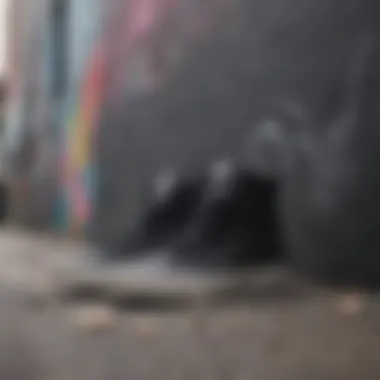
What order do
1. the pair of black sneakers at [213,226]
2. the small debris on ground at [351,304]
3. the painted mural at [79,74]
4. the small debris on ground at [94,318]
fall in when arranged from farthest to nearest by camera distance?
the painted mural at [79,74], the pair of black sneakers at [213,226], the small debris on ground at [351,304], the small debris on ground at [94,318]

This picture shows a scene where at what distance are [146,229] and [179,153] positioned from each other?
38 cm

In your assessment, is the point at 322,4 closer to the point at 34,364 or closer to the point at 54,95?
the point at 34,364

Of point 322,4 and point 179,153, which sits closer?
point 322,4

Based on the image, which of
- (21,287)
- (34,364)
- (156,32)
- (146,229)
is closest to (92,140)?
(156,32)

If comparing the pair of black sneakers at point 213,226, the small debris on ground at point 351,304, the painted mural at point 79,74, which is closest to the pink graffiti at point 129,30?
the painted mural at point 79,74

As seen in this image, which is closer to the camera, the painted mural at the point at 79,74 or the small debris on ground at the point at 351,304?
the small debris on ground at the point at 351,304

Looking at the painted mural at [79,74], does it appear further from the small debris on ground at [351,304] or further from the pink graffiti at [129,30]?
the small debris on ground at [351,304]

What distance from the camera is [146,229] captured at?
4.05 metres

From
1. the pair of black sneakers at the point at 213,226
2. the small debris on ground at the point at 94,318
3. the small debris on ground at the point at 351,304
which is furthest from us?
the pair of black sneakers at the point at 213,226

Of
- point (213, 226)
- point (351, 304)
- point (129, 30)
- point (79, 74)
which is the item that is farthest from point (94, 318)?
point (79, 74)

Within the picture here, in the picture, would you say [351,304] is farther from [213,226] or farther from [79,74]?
[79,74]

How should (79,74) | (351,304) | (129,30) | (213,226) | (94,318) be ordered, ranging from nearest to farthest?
(94,318)
(351,304)
(213,226)
(129,30)
(79,74)

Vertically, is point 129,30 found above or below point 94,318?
above

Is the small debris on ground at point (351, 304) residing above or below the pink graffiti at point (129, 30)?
below
